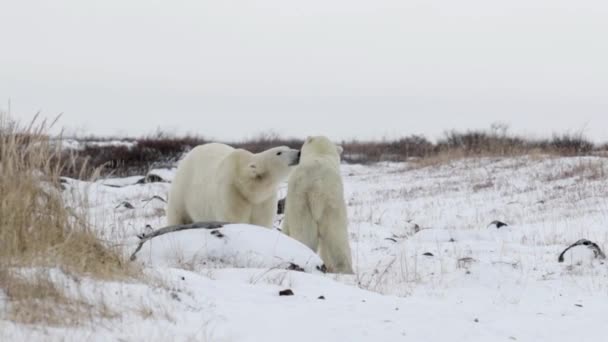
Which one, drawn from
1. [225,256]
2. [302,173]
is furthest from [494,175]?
[225,256]

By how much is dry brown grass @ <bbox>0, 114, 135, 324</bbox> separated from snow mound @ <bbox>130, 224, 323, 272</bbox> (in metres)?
1.08

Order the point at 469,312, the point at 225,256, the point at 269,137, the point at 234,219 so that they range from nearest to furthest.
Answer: the point at 469,312 → the point at 225,256 → the point at 234,219 → the point at 269,137

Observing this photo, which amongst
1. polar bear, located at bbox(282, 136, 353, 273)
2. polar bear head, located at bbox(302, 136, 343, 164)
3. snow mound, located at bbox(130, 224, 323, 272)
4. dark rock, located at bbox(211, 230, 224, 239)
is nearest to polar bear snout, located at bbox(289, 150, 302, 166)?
polar bear head, located at bbox(302, 136, 343, 164)

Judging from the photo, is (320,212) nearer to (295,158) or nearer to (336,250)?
(336,250)

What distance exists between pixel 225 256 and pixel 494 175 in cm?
1414

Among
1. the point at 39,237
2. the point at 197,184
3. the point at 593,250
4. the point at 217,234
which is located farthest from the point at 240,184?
the point at 39,237

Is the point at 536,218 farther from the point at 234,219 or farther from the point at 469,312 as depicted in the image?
the point at 469,312

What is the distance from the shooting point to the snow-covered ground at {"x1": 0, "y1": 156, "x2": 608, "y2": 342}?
3.52 m

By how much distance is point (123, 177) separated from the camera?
23.7 m

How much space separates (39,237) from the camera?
3924 millimetres

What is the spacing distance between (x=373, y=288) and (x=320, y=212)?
1.71 meters

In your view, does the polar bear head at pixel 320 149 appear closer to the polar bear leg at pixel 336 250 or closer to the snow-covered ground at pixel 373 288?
the polar bear leg at pixel 336 250

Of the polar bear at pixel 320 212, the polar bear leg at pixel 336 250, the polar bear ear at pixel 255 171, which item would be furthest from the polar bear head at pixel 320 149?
the polar bear leg at pixel 336 250

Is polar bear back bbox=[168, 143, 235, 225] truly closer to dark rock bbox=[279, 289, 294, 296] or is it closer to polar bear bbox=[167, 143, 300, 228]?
polar bear bbox=[167, 143, 300, 228]
